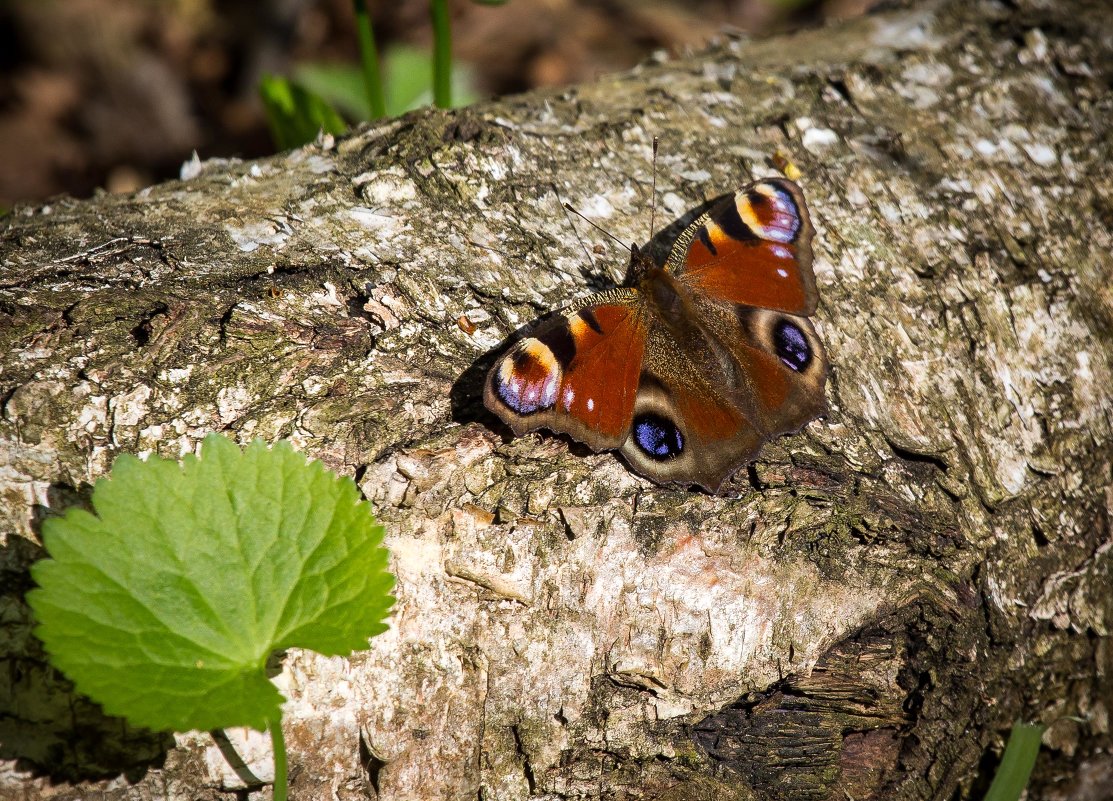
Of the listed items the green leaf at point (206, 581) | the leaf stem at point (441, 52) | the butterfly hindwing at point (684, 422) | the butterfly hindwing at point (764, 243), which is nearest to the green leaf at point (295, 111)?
the leaf stem at point (441, 52)

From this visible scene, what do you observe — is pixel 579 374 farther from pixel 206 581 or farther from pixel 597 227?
pixel 206 581

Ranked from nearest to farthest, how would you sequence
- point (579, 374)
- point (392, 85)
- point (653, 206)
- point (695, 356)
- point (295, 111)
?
point (579, 374), point (695, 356), point (653, 206), point (295, 111), point (392, 85)

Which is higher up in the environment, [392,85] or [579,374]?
[579,374]

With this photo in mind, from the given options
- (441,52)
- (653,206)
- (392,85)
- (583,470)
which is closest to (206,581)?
(583,470)

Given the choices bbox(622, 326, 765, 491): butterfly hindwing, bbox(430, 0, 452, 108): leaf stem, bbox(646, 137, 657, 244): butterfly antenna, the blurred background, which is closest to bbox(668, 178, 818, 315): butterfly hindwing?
bbox(646, 137, 657, 244): butterfly antenna

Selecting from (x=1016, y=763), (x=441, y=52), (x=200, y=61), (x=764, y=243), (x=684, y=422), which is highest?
(x=441, y=52)

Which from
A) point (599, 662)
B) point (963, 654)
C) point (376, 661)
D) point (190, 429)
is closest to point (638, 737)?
point (599, 662)
